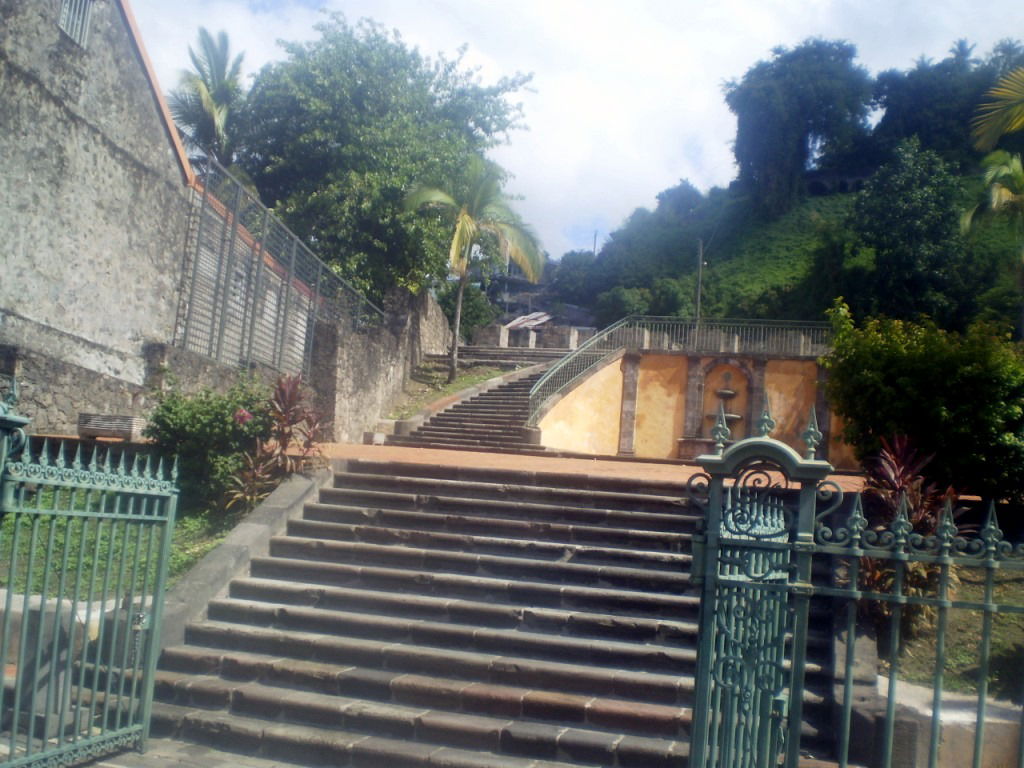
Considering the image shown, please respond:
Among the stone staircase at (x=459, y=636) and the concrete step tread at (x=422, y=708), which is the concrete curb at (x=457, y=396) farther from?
the concrete step tread at (x=422, y=708)

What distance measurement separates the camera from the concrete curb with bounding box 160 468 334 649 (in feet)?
23.4

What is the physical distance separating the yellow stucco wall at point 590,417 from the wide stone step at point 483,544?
1109cm

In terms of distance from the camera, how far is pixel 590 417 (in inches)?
872

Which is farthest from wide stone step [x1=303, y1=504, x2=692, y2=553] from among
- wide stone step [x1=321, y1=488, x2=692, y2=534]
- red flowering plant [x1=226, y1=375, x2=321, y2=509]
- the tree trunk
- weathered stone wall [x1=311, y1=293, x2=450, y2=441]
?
the tree trunk

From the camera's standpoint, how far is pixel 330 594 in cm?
754

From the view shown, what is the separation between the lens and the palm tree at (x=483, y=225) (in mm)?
21562

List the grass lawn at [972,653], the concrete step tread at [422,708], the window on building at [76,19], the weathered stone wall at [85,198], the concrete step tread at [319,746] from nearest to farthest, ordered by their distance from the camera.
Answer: the concrete step tread at [319,746], the concrete step tread at [422,708], the grass lawn at [972,653], the weathered stone wall at [85,198], the window on building at [76,19]

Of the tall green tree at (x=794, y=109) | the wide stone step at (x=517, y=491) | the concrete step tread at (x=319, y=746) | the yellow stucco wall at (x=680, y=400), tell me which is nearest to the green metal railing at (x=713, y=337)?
the yellow stucco wall at (x=680, y=400)

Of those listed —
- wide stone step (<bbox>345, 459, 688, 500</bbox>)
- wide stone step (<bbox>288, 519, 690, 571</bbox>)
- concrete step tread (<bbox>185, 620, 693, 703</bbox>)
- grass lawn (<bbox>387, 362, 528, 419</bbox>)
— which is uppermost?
grass lawn (<bbox>387, 362, 528, 419</bbox>)

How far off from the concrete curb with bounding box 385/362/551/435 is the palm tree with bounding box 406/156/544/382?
50.6 inches

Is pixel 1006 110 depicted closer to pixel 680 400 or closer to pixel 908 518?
pixel 908 518

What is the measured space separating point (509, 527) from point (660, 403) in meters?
15.9

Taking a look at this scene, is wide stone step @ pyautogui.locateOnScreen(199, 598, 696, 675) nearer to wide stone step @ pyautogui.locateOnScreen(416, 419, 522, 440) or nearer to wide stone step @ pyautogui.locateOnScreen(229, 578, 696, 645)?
wide stone step @ pyautogui.locateOnScreen(229, 578, 696, 645)

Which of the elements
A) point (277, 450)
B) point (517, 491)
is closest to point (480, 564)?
point (517, 491)
